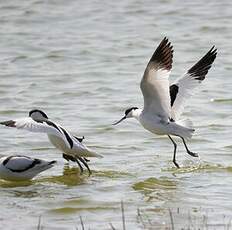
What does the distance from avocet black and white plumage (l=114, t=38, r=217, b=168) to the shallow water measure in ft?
1.47

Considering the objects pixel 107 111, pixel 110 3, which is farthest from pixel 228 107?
pixel 110 3

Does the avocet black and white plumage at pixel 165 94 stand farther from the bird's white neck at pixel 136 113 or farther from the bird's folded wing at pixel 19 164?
the bird's folded wing at pixel 19 164

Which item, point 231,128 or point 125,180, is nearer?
point 125,180

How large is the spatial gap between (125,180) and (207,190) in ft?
3.55

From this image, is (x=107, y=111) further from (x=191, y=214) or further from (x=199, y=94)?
(x=191, y=214)

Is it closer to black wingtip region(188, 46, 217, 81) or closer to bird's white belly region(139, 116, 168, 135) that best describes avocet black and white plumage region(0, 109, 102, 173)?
bird's white belly region(139, 116, 168, 135)

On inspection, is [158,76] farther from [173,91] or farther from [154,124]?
[173,91]

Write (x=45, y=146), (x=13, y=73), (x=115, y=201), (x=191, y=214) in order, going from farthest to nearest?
(x=13, y=73)
(x=45, y=146)
(x=115, y=201)
(x=191, y=214)

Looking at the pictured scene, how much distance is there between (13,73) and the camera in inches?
663

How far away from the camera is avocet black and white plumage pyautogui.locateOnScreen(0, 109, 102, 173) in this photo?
377 inches

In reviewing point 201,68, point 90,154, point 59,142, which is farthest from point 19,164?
point 201,68

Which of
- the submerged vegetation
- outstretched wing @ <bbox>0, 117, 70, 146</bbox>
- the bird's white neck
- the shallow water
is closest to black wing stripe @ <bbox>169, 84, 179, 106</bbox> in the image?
the bird's white neck

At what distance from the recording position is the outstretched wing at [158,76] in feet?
34.0

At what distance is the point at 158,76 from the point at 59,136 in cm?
132
